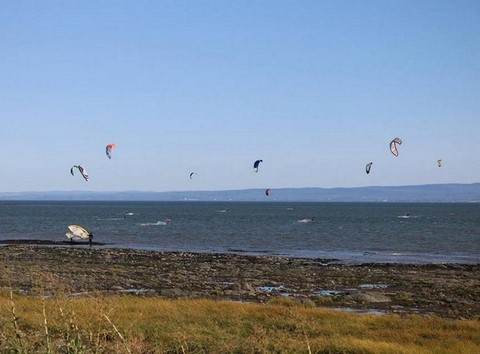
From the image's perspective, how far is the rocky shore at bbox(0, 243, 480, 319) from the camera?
2211 centimetres

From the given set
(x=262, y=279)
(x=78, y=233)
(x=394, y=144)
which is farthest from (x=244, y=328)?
(x=78, y=233)

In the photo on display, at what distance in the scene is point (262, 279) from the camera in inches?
1167

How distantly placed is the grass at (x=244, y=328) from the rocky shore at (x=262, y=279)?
1758 mm

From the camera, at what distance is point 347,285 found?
27.7 meters

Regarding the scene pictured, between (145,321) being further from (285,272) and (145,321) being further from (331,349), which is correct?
(285,272)

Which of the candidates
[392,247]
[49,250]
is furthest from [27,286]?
[392,247]

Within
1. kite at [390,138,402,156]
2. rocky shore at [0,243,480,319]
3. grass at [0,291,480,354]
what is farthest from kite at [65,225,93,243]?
grass at [0,291,480,354]

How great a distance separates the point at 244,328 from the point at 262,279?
1543 cm

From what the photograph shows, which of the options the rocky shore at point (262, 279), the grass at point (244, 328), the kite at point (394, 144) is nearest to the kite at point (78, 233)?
the rocky shore at point (262, 279)

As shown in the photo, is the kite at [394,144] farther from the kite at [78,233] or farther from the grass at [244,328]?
the kite at [78,233]

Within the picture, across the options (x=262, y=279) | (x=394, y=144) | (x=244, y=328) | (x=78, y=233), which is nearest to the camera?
(x=244, y=328)

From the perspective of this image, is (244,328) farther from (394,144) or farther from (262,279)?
(394,144)

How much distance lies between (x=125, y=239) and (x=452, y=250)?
98.6 ft

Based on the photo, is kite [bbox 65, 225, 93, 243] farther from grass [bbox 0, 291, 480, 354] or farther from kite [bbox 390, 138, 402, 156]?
grass [bbox 0, 291, 480, 354]
